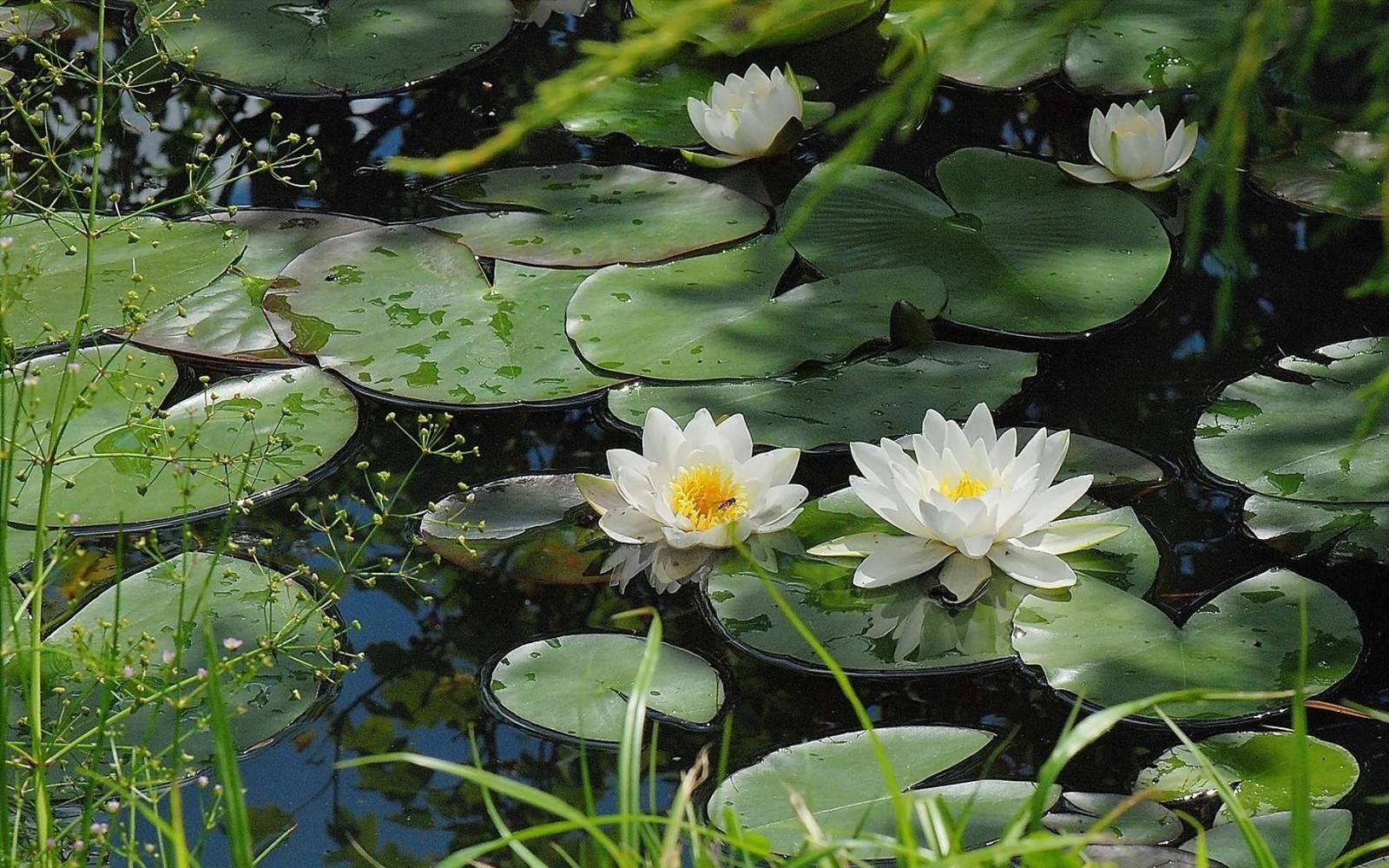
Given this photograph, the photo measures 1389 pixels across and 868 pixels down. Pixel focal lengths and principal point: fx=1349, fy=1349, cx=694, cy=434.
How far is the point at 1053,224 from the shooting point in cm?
237

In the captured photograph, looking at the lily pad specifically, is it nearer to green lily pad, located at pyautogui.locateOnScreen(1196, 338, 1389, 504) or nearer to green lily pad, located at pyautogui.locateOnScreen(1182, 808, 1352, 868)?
green lily pad, located at pyautogui.locateOnScreen(1182, 808, 1352, 868)

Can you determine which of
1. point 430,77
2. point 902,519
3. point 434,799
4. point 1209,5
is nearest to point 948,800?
point 902,519

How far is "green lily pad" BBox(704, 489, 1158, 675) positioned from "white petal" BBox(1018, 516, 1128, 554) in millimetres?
42

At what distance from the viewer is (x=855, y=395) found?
2.02m

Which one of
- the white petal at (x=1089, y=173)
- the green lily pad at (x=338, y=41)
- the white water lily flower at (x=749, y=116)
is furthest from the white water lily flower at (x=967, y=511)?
the green lily pad at (x=338, y=41)

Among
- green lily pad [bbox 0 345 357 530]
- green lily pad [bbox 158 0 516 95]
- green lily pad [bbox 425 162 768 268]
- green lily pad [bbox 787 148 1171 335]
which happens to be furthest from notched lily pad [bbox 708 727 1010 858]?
green lily pad [bbox 158 0 516 95]

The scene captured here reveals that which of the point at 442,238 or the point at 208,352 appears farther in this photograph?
the point at 442,238

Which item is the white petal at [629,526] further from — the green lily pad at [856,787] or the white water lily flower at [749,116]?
the white water lily flower at [749,116]

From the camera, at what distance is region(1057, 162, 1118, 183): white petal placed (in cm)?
248

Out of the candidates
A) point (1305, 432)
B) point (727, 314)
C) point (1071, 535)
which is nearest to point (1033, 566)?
point (1071, 535)

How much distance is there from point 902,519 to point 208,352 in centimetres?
115

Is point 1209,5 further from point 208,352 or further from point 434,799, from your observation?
point 434,799

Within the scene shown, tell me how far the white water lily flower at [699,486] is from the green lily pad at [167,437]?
1.38 ft

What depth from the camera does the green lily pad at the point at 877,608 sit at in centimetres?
162
